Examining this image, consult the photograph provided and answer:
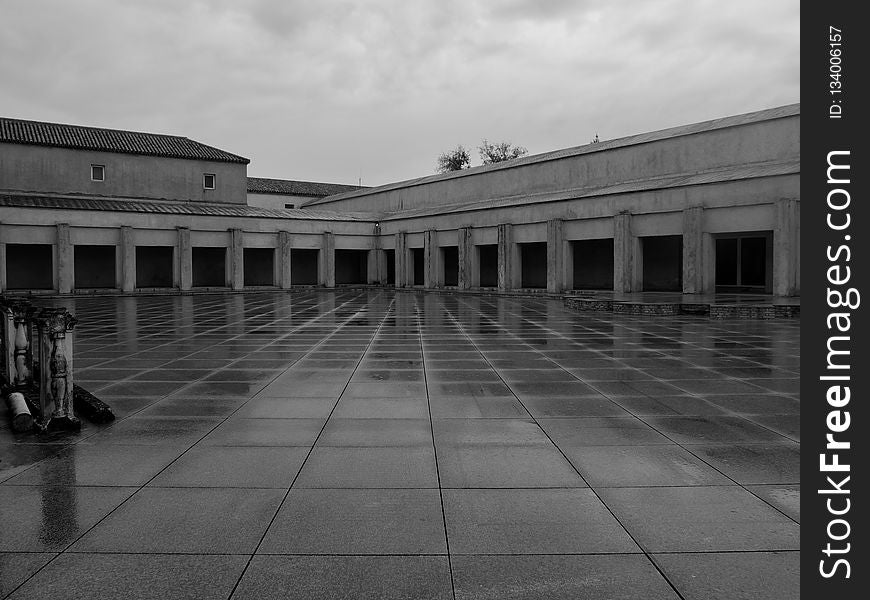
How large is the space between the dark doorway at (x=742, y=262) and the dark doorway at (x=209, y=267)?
30854mm

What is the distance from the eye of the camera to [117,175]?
42.5 meters

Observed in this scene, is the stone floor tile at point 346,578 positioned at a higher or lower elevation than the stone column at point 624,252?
lower

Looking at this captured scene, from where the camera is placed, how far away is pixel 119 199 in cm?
4203

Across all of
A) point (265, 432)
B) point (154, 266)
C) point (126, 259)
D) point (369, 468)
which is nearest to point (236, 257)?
point (154, 266)

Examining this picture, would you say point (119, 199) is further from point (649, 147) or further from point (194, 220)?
point (649, 147)

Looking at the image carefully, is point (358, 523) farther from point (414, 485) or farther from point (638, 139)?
point (638, 139)

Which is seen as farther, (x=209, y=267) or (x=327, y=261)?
(x=327, y=261)

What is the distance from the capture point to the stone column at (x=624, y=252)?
30.2 metres

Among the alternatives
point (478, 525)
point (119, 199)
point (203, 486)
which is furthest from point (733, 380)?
point (119, 199)

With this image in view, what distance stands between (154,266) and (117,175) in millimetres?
7016

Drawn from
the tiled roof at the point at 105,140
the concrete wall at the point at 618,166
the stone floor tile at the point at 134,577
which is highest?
the tiled roof at the point at 105,140

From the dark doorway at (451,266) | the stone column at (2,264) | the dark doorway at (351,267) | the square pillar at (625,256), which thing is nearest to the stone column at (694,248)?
the square pillar at (625,256)

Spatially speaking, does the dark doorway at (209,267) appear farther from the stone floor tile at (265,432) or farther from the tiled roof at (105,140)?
the stone floor tile at (265,432)

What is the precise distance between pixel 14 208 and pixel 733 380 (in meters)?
35.9
